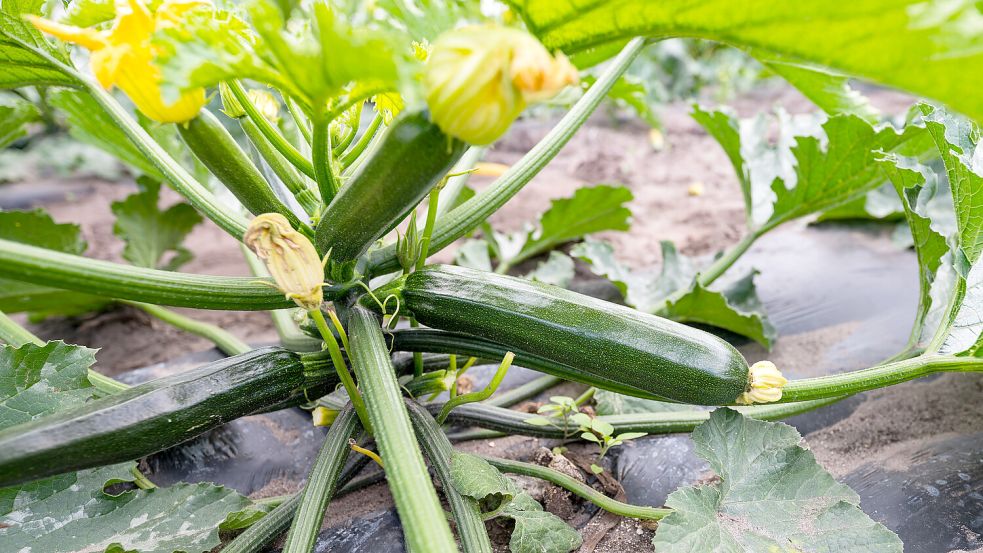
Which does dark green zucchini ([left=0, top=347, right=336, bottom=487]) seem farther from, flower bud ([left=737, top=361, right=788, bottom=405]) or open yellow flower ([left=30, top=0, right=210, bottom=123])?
flower bud ([left=737, top=361, right=788, bottom=405])

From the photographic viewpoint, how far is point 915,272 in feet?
7.19

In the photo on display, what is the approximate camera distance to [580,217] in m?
2.31

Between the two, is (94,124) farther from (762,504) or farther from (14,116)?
(762,504)

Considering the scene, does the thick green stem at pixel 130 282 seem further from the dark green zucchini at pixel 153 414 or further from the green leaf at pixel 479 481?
the green leaf at pixel 479 481

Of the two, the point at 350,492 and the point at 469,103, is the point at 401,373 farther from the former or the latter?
the point at 469,103

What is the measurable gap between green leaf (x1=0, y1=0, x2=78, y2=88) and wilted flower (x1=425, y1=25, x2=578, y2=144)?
3.12 feet

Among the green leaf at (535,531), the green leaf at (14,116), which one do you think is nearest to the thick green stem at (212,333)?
the green leaf at (14,116)

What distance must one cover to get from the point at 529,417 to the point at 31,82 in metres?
1.33

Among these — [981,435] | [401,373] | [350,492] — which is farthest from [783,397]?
[350,492]

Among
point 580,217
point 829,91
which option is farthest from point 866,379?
point 580,217

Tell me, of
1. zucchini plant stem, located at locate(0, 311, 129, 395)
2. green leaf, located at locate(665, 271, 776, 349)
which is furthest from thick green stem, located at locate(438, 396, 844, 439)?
zucchini plant stem, located at locate(0, 311, 129, 395)

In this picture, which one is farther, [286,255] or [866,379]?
[866,379]

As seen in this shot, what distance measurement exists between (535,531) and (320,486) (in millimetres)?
395

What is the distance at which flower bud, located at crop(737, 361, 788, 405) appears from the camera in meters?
1.21
